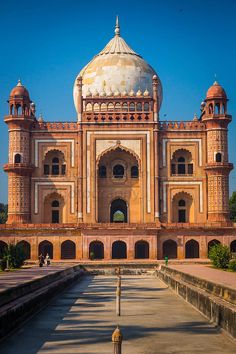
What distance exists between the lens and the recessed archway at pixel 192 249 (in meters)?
37.1

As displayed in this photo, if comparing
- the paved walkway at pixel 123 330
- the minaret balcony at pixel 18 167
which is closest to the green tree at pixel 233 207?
the minaret balcony at pixel 18 167

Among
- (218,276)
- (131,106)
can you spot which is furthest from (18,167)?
(218,276)

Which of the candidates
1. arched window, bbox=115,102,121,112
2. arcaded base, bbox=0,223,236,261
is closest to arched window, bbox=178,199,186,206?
arcaded base, bbox=0,223,236,261

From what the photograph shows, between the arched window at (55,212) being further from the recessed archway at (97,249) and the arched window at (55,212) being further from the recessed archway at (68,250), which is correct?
the recessed archway at (97,249)

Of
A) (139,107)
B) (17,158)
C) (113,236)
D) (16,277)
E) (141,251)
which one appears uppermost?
(139,107)

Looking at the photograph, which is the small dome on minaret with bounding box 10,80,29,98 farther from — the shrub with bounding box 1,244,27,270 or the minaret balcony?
the shrub with bounding box 1,244,27,270

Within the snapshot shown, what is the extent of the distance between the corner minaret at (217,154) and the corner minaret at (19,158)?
11.2 metres

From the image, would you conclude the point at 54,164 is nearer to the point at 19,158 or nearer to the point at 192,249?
the point at 19,158

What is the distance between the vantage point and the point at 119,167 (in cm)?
4034

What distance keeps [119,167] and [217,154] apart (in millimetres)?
6414

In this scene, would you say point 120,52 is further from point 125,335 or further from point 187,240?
point 125,335

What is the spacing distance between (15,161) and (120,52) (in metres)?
11.8

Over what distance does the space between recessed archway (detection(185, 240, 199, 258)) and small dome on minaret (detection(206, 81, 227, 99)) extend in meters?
9.32

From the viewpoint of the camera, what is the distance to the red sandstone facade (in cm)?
3800
